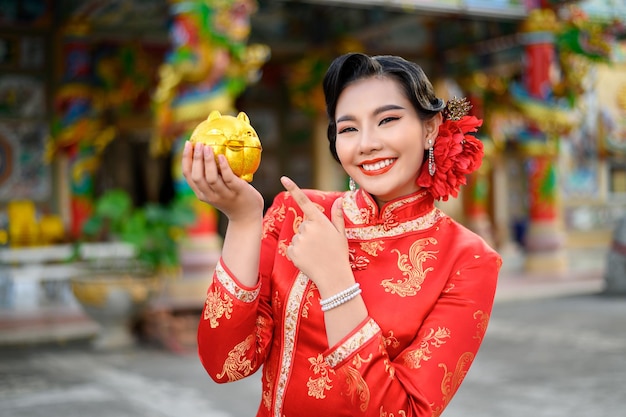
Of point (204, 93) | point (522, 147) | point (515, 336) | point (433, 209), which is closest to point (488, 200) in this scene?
point (522, 147)

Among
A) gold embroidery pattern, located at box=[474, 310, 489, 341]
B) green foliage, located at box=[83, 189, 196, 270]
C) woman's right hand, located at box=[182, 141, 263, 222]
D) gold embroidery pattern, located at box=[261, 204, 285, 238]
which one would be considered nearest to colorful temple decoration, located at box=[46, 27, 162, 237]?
green foliage, located at box=[83, 189, 196, 270]

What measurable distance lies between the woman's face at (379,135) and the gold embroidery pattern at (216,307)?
373 mm

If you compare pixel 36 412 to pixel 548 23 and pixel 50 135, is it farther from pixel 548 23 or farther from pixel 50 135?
pixel 548 23

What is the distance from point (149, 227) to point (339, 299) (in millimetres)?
5901

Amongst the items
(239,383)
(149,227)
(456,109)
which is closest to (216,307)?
(456,109)

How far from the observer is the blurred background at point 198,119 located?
7.40m

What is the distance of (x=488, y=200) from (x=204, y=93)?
984 centimetres

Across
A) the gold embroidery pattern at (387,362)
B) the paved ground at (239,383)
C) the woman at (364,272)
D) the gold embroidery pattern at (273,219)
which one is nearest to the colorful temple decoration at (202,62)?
the paved ground at (239,383)

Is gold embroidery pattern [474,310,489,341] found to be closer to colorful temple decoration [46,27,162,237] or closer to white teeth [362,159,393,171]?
white teeth [362,159,393,171]

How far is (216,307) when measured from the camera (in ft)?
5.22

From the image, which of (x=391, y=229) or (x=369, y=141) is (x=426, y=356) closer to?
(x=391, y=229)

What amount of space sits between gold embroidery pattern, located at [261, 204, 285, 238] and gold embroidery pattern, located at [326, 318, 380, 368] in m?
0.40

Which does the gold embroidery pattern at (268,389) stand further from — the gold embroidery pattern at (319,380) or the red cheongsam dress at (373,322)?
the gold embroidery pattern at (319,380)

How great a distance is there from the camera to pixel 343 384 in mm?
1474
